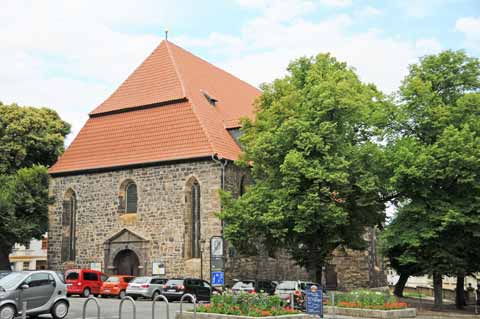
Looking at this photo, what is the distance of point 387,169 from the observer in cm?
2594

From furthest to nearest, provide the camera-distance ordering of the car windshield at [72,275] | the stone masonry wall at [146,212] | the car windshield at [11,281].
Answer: the stone masonry wall at [146,212]
the car windshield at [72,275]
the car windshield at [11,281]

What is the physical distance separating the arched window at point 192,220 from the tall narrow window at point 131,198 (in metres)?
3.55

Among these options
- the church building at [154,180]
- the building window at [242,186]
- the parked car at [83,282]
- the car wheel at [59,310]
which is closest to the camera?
the car wheel at [59,310]

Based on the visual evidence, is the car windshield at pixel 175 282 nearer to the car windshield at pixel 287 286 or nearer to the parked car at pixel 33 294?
the car windshield at pixel 287 286

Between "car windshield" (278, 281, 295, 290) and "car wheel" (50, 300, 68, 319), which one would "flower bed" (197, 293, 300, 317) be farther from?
"car windshield" (278, 281, 295, 290)

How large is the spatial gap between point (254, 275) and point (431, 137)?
1251 cm

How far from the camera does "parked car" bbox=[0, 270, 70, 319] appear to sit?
16328mm

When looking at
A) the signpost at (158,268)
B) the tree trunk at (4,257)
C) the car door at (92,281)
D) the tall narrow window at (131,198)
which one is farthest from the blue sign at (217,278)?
the tree trunk at (4,257)

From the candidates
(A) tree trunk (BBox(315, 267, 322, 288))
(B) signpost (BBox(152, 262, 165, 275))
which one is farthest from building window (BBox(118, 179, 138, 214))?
(A) tree trunk (BBox(315, 267, 322, 288))

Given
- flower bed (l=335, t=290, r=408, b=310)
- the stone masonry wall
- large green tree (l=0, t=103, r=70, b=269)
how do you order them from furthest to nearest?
large green tree (l=0, t=103, r=70, b=269)
the stone masonry wall
flower bed (l=335, t=290, r=408, b=310)

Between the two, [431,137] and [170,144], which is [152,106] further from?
[431,137]

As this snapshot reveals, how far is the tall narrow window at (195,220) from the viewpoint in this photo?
3120cm

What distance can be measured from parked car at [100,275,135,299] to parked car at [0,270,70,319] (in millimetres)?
10707

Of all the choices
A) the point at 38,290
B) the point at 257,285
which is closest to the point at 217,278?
the point at 38,290
